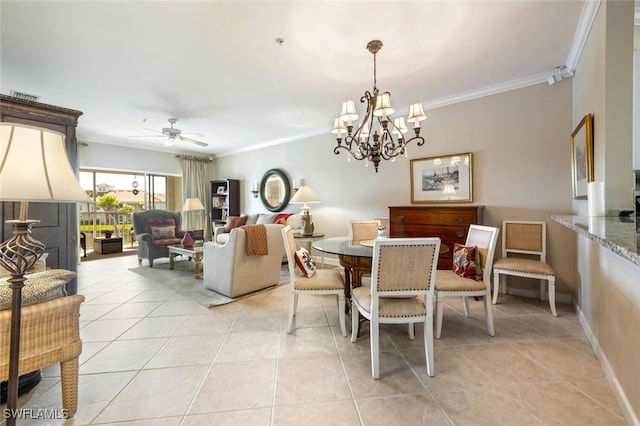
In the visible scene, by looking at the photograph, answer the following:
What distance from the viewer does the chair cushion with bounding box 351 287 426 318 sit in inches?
67.7

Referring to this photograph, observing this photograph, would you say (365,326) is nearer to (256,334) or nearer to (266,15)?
(256,334)

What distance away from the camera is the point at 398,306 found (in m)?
1.75

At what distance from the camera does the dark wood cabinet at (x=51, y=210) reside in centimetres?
195

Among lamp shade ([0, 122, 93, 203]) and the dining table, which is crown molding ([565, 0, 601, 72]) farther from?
lamp shade ([0, 122, 93, 203])

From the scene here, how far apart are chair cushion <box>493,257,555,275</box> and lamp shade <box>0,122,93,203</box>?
3495 millimetres

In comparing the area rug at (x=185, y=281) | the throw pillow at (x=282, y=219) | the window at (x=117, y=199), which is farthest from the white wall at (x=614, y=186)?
the window at (x=117, y=199)

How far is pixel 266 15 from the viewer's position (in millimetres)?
1966

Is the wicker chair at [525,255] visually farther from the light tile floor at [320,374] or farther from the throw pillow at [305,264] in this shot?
the throw pillow at [305,264]

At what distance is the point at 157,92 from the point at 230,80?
1.06 meters

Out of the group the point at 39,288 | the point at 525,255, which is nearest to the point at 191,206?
the point at 39,288

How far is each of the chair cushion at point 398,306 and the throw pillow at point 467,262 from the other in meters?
0.68

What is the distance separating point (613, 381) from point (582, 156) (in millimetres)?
1794

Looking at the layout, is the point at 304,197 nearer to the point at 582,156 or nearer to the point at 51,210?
the point at 51,210

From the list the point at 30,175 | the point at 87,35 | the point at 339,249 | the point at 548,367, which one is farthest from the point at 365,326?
the point at 87,35
